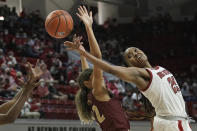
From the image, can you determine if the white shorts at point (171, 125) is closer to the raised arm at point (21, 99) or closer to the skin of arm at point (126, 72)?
the skin of arm at point (126, 72)

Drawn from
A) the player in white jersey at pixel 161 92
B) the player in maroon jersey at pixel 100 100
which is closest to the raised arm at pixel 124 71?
the player in white jersey at pixel 161 92

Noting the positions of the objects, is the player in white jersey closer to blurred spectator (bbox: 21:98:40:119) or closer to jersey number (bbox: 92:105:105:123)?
jersey number (bbox: 92:105:105:123)

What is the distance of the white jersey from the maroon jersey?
13.8 inches

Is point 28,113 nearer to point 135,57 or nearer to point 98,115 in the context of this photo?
point 98,115

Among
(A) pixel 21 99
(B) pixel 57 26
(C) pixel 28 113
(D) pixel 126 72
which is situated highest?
(B) pixel 57 26

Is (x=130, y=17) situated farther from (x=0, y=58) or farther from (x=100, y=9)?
(x=0, y=58)

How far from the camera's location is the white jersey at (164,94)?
4.00 metres

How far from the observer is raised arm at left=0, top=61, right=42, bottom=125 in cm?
318

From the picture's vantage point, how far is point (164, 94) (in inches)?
158

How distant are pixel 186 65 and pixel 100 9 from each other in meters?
6.04

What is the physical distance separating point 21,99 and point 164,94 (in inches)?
56.6

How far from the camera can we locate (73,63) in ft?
49.5

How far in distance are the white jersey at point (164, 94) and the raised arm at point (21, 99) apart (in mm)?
1196

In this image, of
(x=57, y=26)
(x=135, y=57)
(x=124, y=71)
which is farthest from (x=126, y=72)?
(x=57, y=26)
